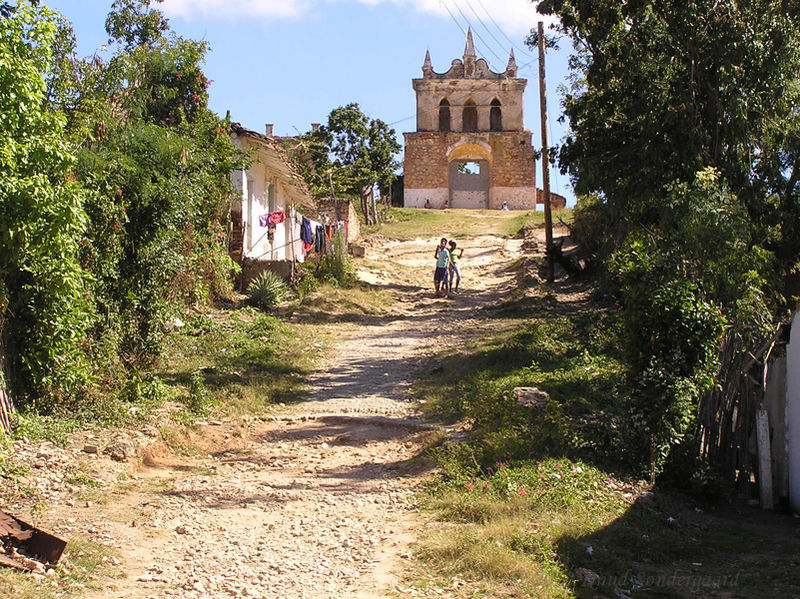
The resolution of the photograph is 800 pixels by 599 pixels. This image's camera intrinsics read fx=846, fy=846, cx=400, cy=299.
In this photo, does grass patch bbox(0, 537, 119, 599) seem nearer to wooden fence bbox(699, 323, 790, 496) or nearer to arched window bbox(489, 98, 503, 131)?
wooden fence bbox(699, 323, 790, 496)

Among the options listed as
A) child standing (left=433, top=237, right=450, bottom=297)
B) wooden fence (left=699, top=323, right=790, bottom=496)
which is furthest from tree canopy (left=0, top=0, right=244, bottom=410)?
child standing (left=433, top=237, right=450, bottom=297)

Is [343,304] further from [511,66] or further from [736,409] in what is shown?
[511,66]

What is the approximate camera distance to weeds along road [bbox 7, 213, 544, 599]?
18.5ft

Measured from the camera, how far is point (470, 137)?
43844 millimetres

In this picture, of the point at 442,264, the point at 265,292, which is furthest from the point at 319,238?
the point at 265,292

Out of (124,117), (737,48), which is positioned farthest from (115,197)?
(737,48)

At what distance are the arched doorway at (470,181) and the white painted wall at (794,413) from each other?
3644 cm

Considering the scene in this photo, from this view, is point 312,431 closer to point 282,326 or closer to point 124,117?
point 124,117

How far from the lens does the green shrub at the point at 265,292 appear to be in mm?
16859

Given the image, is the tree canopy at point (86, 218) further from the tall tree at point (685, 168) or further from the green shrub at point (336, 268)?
the green shrub at point (336, 268)

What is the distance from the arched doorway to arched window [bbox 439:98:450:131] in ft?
4.73

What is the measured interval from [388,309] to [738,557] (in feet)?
42.4

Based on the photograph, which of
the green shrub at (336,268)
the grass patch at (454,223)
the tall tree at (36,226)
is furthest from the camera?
the grass patch at (454,223)

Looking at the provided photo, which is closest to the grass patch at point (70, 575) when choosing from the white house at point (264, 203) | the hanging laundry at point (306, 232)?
the white house at point (264, 203)
